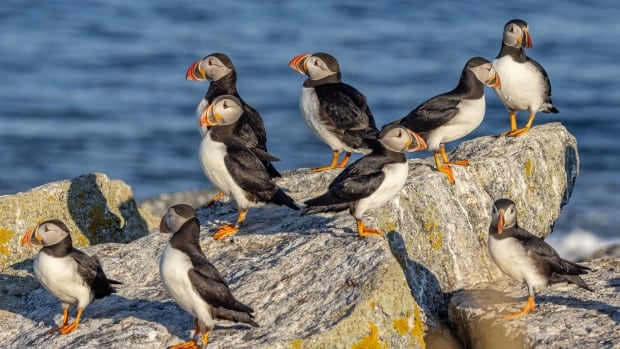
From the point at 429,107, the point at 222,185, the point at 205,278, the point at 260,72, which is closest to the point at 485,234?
the point at 429,107

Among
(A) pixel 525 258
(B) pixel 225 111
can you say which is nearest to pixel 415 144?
(A) pixel 525 258

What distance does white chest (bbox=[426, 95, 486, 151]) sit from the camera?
29.5ft

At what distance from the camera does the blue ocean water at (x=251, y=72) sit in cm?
1888

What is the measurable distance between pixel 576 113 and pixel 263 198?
571 inches

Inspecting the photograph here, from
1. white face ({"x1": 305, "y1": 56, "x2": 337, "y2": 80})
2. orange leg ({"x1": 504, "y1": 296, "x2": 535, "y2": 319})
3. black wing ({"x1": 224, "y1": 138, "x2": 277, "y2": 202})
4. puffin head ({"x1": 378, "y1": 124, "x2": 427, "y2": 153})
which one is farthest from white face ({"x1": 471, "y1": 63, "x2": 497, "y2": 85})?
orange leg ({"x1": 504, "y1": 296, "x2": 535, "y2": 319})

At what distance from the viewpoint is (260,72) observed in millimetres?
24297

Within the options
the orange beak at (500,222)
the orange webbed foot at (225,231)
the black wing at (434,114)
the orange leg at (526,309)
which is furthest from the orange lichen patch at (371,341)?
the black wing at (434,114)

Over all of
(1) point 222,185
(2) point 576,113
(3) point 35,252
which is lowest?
(2) point 576,113

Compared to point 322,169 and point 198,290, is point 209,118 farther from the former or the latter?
point 198,290

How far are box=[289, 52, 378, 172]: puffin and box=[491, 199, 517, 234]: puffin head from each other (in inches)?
82.0

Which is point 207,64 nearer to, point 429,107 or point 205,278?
point 429,107

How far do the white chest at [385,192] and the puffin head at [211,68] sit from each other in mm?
2884

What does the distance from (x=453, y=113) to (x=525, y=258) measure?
211 cm

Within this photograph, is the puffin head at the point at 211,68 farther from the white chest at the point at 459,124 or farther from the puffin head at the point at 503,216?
the puffin head at the point at 503,216
